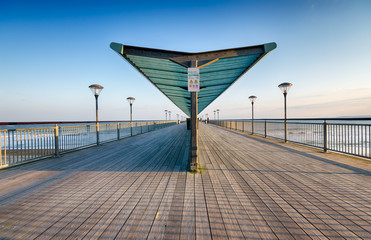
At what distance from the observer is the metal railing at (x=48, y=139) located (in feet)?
12.9

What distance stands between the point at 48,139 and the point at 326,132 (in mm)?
10392

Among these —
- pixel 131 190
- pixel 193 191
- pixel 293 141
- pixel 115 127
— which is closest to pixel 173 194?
pixel 193 191

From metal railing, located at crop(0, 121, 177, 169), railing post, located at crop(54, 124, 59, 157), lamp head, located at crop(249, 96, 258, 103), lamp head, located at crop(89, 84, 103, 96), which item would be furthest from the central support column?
lamp head, located at crop(249, 96, 258, 103)

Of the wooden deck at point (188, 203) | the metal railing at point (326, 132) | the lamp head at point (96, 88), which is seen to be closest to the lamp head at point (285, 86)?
the metal railing at point (326, 132)

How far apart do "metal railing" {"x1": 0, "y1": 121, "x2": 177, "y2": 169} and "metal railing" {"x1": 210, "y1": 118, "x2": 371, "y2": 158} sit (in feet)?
30.3

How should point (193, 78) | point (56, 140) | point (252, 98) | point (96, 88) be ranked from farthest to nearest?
point (252, 98), point (96, 88), point (56, 140), point (193, 78)

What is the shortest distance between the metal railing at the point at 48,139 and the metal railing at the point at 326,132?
923 centimetres

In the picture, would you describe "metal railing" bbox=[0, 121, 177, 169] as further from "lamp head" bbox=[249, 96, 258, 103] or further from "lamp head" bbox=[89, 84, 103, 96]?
"lamp head" bbox=[249, 96, 258, 103]

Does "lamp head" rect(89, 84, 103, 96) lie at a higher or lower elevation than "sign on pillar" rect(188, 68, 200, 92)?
higher

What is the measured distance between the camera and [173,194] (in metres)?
2.36

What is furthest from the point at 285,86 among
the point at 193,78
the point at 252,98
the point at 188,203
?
the point at 188,203

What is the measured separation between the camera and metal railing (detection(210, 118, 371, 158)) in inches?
166

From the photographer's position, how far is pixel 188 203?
6.86 ft

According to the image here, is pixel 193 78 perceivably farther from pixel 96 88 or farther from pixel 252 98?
pixel 252 98
